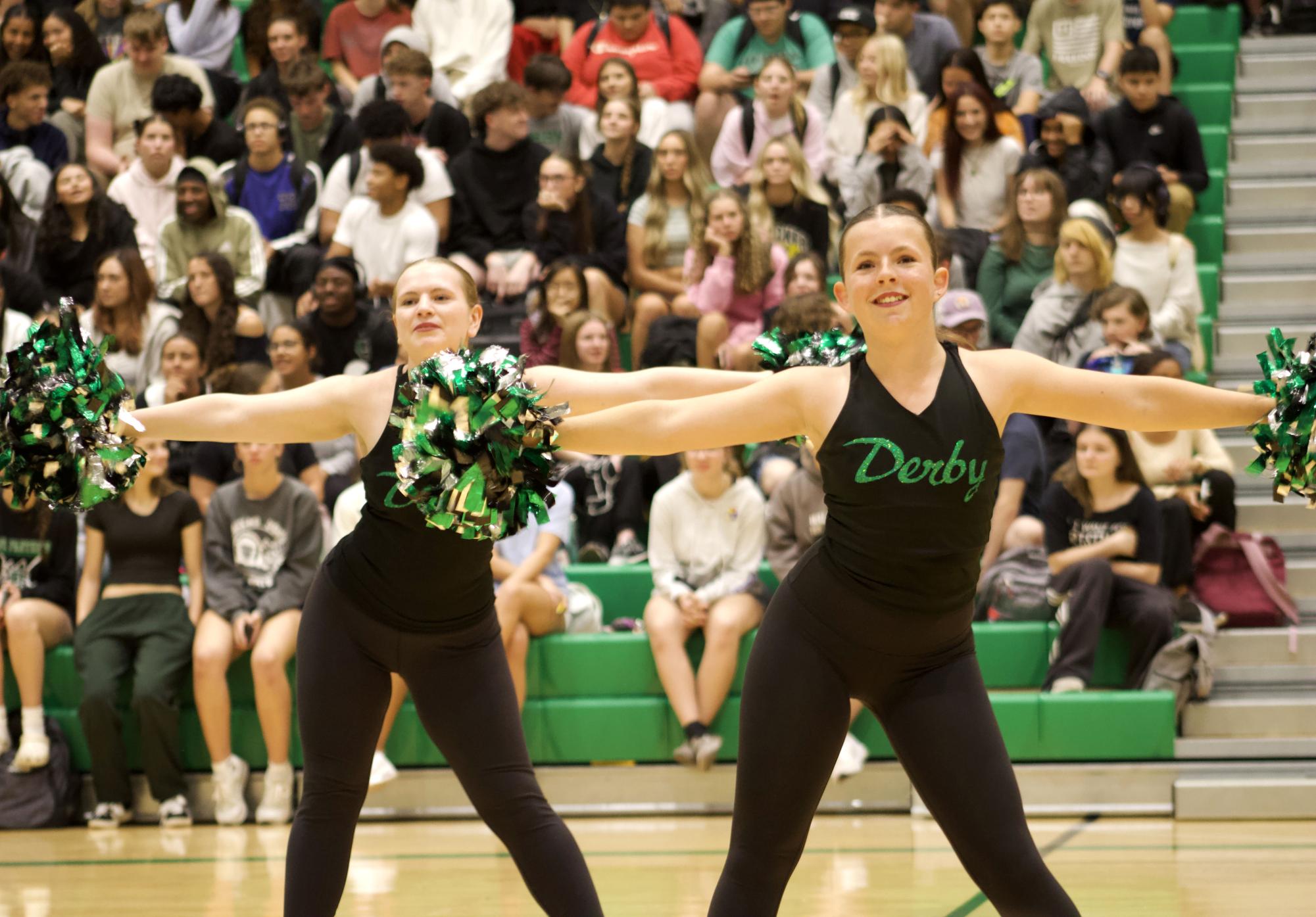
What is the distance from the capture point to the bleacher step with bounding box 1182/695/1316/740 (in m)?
6.34

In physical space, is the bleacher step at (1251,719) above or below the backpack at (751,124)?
below

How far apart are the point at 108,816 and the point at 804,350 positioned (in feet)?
13.7

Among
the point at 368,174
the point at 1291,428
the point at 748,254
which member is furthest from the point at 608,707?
the point at 1291,428

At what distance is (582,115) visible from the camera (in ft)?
30.2

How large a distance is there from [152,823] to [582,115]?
15.4ft

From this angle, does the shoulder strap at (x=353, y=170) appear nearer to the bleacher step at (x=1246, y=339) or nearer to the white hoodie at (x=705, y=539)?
the white hoodie at (x=705, y=539)

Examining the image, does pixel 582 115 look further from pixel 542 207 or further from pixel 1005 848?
pixel 1005 848

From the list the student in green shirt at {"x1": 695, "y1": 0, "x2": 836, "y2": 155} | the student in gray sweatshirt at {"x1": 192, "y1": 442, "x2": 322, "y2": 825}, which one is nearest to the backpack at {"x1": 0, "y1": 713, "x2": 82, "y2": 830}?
the student in gray sweatshirt at {"x1": 192, "y1": 442, "x2": 322, "y2": 825}

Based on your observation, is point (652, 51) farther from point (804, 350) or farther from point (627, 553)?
point (804, 350)

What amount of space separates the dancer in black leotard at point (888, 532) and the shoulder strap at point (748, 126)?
5.69 meters

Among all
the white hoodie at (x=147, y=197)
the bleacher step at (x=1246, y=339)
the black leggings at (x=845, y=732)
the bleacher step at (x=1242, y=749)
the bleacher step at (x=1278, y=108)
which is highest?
the bleacher step at (x=1278, y=108)

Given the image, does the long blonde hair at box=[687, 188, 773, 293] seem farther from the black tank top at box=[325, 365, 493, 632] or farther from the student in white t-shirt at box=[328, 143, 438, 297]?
the black tank top at box=[325, 365, 493, 632]

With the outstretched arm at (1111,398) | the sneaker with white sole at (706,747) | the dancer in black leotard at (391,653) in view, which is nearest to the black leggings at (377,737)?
the dancer in black leotard at (391,653)

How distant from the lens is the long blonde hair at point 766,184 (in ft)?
26.7
